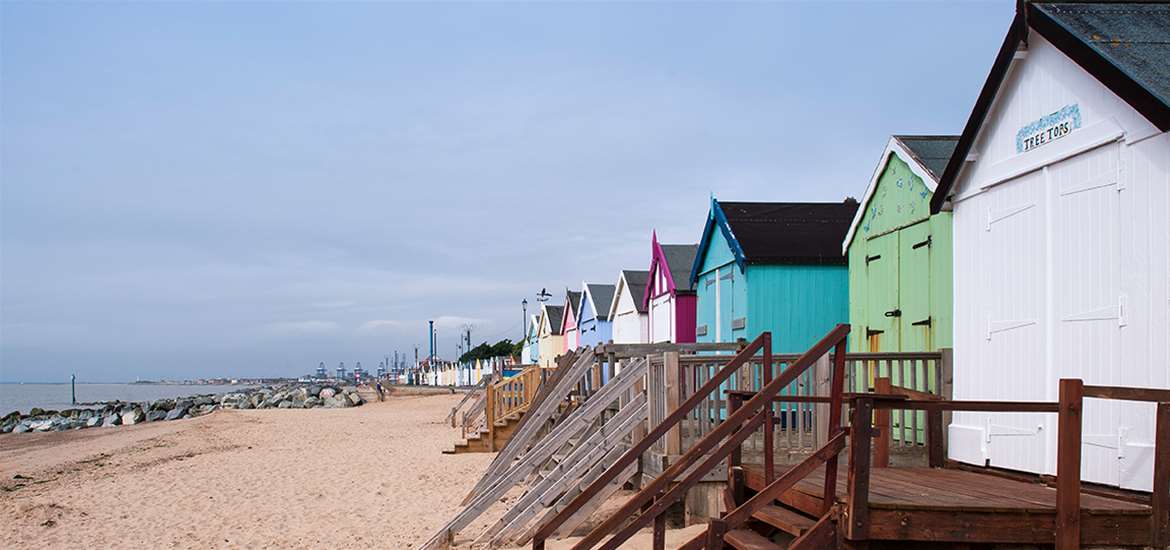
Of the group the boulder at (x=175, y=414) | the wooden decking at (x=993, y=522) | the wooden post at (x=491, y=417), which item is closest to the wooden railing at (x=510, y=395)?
the wooden post at (x=491, y=417)

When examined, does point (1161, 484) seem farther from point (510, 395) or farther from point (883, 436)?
point (510, 395)

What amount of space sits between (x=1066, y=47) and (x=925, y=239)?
4246 mm

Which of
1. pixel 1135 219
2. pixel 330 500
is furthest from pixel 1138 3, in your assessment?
pixel 330 500

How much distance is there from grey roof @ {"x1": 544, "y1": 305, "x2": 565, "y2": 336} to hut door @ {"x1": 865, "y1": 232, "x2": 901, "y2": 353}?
31.8 meters

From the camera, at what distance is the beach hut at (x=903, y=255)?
35.5ft

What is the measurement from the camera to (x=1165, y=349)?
241 inches

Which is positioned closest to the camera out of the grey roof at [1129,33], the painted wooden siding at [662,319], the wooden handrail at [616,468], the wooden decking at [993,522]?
the wooden decking at [993,522]

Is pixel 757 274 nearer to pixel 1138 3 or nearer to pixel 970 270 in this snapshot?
pixel 970 270

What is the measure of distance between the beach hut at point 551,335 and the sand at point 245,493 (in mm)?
15791

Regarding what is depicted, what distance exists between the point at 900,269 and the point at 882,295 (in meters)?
0.66

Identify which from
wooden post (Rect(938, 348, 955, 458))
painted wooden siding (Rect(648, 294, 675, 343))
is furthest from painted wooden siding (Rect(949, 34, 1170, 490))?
painted wooden siding (Rect(648, 294, 675, 343))

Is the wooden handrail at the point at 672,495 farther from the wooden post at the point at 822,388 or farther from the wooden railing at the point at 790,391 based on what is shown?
the wooden post at the point at 822,388

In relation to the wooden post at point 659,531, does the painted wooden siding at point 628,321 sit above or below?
above

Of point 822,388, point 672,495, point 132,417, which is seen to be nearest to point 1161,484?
point 672,495
